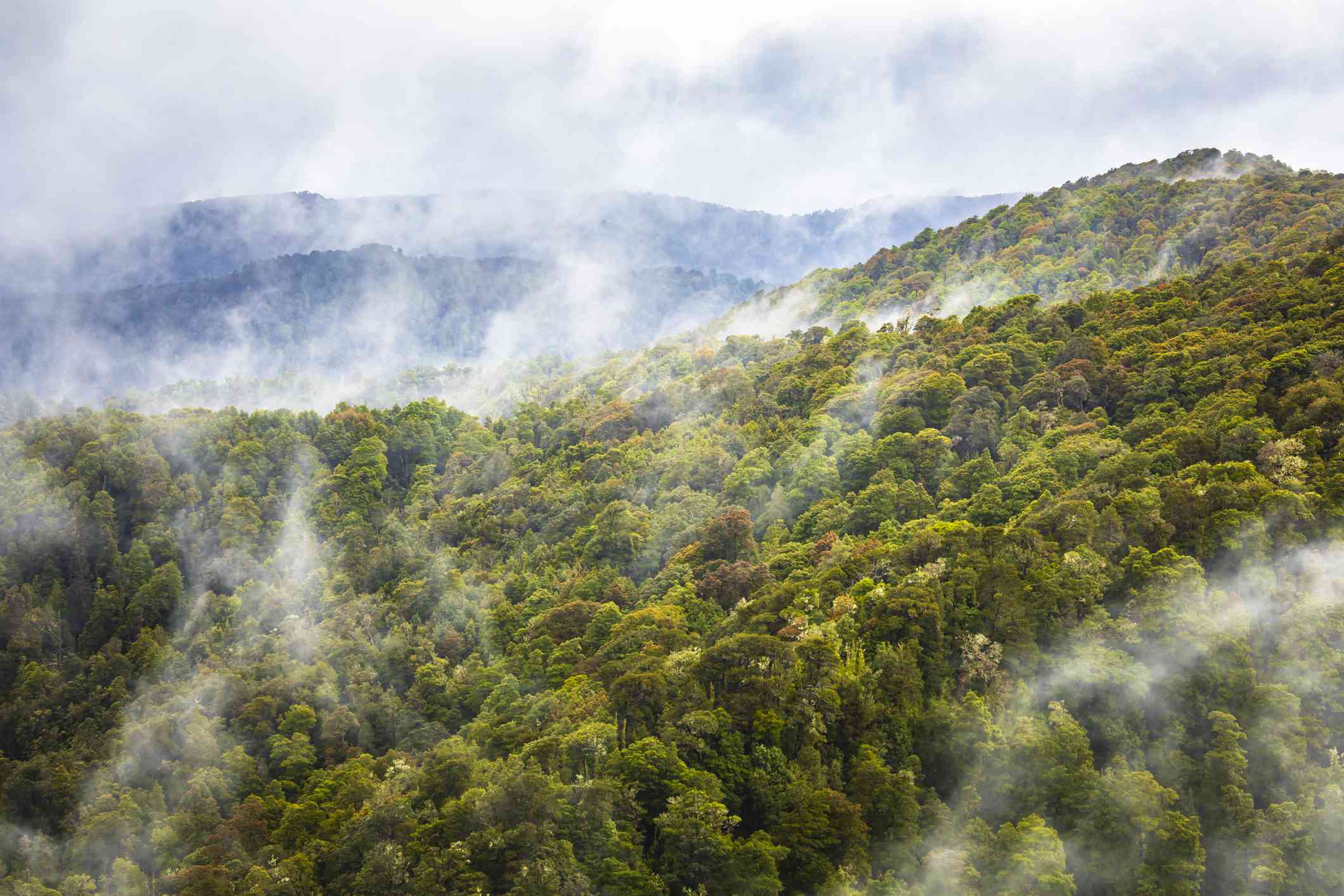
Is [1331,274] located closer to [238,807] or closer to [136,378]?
[238,807]

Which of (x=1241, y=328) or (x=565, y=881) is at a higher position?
(x=1241, y=328)

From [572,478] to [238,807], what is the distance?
117 feet

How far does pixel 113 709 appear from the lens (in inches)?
1976

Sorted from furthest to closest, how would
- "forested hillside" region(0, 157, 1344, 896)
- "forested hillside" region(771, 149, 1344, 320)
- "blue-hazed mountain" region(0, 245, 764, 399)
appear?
1. "blue-hazed mountain" region(0, 245, 764, 399)
2. "forested hillside" region(771, 149, 1344, 320)
3. "forested hillside" region(0, 157, 1344, 896)

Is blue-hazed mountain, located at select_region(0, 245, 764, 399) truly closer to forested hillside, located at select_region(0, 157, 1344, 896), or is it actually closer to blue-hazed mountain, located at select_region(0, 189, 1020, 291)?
blue-hazed mountain, located at select_region(0, 189, 1020, 291)

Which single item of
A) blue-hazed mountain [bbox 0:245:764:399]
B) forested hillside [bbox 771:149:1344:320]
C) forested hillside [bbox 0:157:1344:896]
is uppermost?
blue-hazed mountain [bbox 0:245:764:399]

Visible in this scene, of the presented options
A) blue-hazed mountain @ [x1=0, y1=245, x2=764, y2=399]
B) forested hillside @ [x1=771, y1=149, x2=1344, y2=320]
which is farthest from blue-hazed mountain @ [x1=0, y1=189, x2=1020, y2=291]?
forested hillside @ [x1=771, y1=149, x2=1344, y2=320]

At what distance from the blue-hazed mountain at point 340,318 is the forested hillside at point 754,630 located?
7335 cm

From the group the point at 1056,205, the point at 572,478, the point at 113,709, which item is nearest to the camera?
the point at 113,709

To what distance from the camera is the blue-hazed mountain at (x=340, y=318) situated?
139125 mm

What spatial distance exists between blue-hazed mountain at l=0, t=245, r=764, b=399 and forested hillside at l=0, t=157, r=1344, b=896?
73.3 meters

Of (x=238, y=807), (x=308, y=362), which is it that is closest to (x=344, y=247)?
(x=308, y=362)

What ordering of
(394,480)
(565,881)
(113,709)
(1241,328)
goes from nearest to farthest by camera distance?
(565,881) < (113,709) < (1241,328) < (394,480)

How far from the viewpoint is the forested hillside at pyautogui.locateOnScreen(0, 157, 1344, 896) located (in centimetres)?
2959
